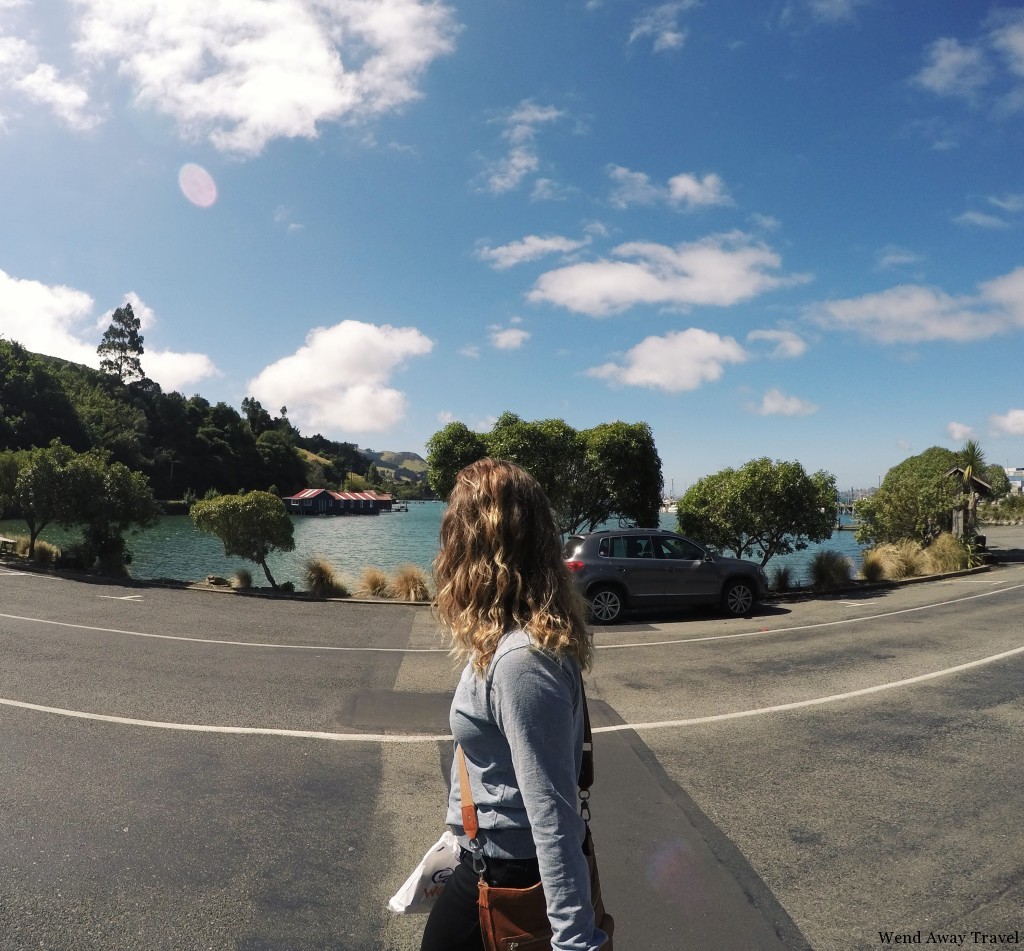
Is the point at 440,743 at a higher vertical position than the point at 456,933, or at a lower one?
lower

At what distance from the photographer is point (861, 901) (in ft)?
11.6

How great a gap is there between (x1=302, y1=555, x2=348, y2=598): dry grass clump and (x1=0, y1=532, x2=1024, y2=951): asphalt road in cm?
643

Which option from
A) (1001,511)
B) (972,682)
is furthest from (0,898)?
(1001,511)

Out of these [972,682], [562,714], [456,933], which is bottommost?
[972,682]

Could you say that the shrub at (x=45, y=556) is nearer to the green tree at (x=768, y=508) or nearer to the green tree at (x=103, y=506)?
the green tree at (x=103, y=506)

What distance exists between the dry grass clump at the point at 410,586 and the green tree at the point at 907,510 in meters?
17.9

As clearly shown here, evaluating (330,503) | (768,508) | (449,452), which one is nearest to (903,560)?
(768,508)

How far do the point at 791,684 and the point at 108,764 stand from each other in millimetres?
6842

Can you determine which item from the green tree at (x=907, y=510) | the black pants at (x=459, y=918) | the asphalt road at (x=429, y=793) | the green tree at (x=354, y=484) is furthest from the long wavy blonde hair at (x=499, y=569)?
the green tree at (x=354, y=484)

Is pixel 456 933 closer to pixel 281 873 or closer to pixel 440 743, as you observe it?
pixel 281 873

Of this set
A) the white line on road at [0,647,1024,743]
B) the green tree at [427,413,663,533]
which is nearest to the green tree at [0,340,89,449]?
the green tree at [427,413,663,533]

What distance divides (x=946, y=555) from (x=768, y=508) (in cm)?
881

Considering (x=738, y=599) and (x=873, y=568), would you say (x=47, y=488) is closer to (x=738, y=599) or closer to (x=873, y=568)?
(x=738, y=599)

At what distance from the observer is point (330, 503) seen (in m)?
142
